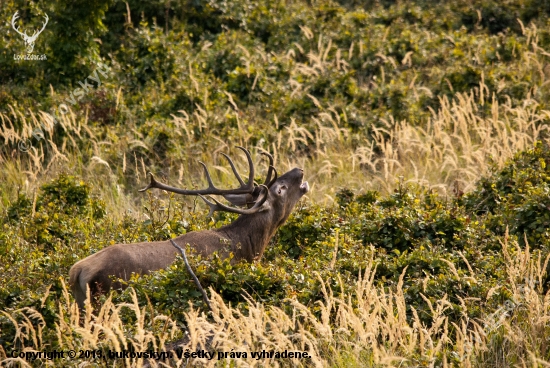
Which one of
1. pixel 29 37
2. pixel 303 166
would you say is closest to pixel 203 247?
pixel 303 166

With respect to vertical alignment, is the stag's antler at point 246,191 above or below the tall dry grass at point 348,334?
above

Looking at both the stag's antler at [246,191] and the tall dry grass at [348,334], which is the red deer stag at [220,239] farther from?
the tall dry grass at [348,334]

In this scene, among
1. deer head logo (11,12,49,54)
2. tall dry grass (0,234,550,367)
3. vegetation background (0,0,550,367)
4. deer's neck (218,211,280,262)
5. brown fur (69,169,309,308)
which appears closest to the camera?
tall dry grass (0,234,550,367)

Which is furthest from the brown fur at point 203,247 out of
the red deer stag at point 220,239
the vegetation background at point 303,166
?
the vegetation background at point 303,166

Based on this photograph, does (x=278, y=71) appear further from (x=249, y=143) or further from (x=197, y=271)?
(x=197, y=271)

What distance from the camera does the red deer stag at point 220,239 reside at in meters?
6.93

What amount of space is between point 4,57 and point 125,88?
2120 mm

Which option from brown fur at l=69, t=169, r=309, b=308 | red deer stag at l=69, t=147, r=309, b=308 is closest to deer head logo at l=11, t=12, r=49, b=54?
red deer stag at l=69, t=147, r=309, b=308

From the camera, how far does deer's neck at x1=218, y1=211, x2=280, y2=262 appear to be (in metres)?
8.21

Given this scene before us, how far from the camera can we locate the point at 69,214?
30.8 feet

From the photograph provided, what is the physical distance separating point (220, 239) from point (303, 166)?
371cm

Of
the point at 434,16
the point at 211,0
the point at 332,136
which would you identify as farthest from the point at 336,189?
the point at 434,16

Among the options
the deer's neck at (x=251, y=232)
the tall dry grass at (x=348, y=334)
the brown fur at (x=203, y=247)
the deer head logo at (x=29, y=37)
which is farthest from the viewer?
the deer head logo at (x=29, y=37)

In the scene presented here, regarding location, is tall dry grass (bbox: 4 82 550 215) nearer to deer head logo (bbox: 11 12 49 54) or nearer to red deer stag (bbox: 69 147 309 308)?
red deer stag (bbox: 69 147 309 308)
